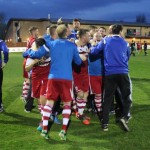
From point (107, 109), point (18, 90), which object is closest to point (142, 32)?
point (18, 90)

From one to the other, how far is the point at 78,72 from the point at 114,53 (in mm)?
849

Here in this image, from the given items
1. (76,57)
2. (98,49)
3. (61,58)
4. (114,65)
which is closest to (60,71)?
(61,58)

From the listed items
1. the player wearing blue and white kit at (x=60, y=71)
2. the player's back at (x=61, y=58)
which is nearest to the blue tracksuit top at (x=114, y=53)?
the player wearing blue and white kit at (x=60, y=71)

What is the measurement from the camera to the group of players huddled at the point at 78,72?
7.53 metres

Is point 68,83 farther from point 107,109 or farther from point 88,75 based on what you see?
point 88,75

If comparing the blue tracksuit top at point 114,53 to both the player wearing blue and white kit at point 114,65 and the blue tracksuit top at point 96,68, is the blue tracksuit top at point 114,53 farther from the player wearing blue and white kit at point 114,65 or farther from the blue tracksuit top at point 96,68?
the blue tracksuit top at point 96,68

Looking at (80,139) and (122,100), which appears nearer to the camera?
(80,139)

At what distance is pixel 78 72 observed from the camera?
804cm

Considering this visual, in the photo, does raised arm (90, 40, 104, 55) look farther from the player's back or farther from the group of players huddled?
the player's back

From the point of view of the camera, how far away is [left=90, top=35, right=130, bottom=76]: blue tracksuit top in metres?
8.15

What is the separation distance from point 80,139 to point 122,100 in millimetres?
1629

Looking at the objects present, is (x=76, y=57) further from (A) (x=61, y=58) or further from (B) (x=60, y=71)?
(B) (x=60, y=71)

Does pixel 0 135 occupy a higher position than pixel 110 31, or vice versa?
pixel 110 31

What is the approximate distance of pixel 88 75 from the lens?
9484 mm
